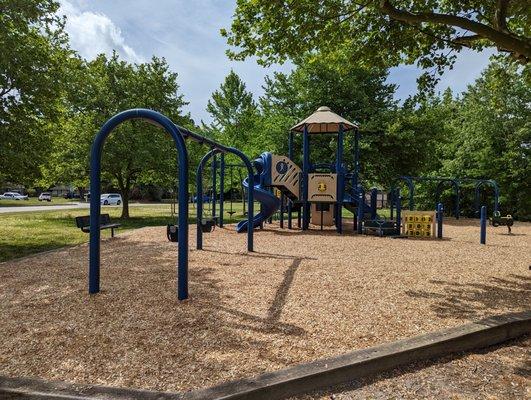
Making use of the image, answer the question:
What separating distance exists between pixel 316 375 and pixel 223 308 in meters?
2.03

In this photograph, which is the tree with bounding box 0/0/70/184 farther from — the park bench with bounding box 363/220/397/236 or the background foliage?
the park bench with bounding box 363/220/397/236

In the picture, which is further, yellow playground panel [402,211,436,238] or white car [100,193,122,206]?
white car [100,193,122,206]

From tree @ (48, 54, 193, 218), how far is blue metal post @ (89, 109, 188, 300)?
13.9 meters

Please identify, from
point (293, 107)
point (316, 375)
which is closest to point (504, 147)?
point (293, 107)

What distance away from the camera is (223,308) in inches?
195

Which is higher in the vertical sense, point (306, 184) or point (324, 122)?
point (324, 122)

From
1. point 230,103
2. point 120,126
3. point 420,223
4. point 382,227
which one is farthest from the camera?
point 230,103

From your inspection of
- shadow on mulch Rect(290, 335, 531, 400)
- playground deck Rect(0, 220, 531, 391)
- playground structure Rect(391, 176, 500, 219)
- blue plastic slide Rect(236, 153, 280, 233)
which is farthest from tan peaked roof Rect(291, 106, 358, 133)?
shadow on mulch Rect(290, 335, 531, 400)

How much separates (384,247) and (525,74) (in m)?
5.90

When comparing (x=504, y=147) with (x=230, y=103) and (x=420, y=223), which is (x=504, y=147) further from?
(x=230, y=103)

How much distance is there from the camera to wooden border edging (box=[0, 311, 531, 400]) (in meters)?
2.90

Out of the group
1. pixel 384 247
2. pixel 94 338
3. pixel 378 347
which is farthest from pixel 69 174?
pixel 378 347

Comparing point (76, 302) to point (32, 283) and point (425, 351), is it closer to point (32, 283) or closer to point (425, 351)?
point (32, 283)

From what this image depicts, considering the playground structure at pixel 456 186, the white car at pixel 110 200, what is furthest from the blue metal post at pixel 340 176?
the white car at pixel 110 200
